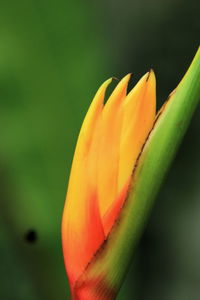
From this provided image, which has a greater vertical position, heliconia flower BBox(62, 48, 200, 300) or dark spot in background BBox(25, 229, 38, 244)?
heliconia flower BBox(62, 48, 200, 300)

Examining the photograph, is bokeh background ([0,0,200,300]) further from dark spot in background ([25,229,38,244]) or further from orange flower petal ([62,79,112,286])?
orange flower petal ([62,79,112,286])

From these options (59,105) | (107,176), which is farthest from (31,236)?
(107,176)

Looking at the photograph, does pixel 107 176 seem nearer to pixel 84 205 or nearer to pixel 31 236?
pixel 84 205

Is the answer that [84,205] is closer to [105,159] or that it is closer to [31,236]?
[105,159]

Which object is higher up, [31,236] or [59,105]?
[59,105]

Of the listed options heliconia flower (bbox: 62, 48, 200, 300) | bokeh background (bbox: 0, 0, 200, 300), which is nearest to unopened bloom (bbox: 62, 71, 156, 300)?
heliconia flower (bbox: 62, 48, 200, 300)

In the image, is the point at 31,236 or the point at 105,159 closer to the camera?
the point at 105,159

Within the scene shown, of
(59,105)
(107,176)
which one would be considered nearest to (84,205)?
(107,176)
